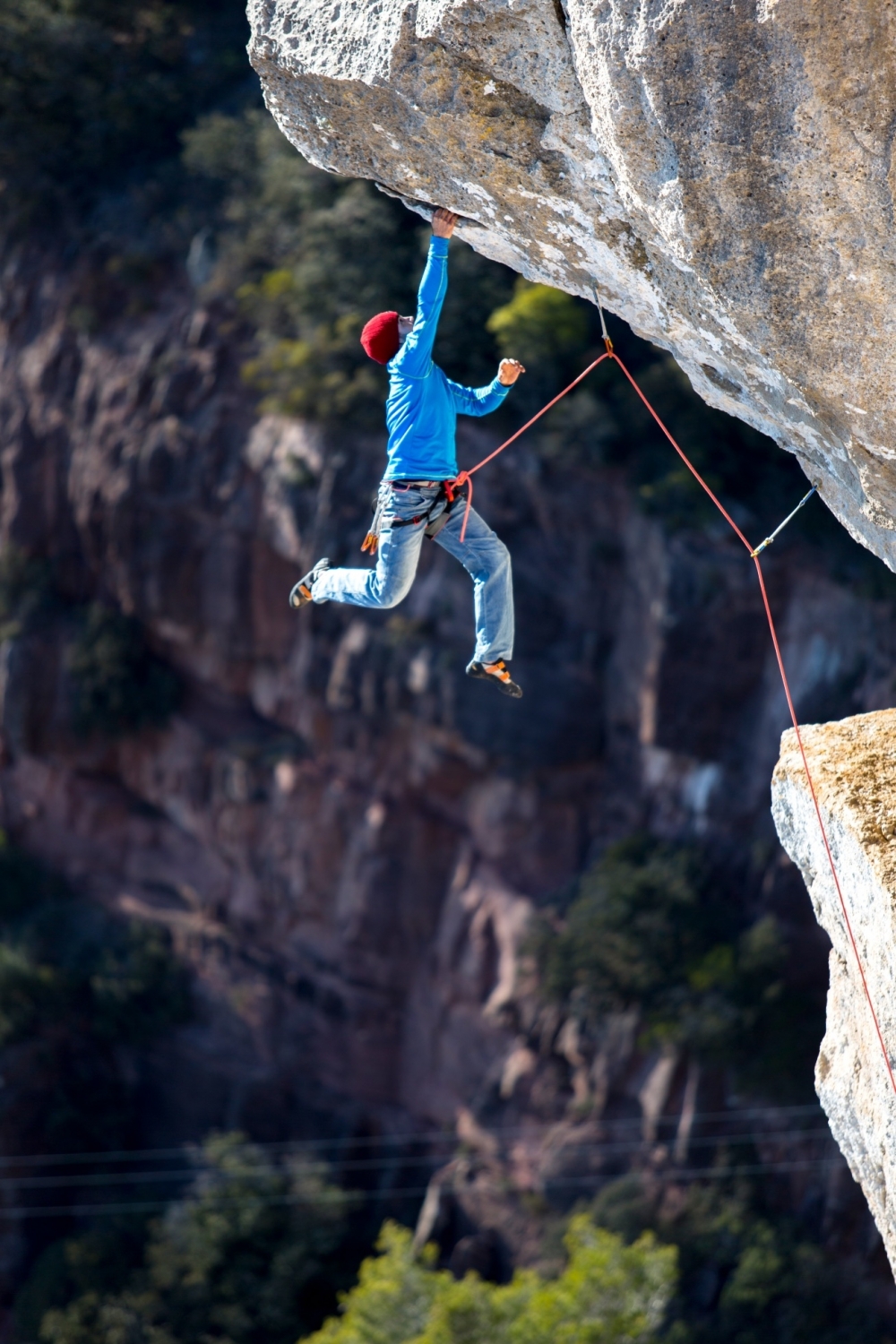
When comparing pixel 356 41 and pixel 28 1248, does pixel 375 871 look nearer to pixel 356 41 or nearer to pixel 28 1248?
pixel 28 1248

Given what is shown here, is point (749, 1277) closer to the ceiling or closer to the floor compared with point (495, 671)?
closer to the floor

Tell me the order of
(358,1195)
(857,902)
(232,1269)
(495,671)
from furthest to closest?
(358,1195)
(232,1269)
(495,671)
(857,902)

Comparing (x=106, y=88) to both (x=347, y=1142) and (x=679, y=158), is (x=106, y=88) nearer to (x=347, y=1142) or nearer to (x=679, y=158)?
(x=347, y=1142)

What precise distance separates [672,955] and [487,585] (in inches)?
633

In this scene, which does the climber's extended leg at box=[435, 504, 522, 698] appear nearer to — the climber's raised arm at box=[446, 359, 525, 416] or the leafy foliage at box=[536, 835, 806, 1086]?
the climber's raised arm at box=[446, 359, 525, 416]

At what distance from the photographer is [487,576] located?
805cm

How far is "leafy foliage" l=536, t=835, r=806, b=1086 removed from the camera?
863 inches

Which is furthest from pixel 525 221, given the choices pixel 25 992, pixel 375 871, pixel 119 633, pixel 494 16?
pixel 25 992

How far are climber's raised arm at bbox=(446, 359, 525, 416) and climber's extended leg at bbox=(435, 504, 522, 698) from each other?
0.63 meters

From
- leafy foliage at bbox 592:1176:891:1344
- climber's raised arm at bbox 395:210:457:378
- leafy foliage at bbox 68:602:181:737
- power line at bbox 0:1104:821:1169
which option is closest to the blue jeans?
climber's raised arm at bbox 395:210:457:378

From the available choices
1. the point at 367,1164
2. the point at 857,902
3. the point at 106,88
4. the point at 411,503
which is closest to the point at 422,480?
the point at 411,503

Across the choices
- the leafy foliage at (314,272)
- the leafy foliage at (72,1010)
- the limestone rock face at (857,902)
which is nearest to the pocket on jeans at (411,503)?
the limestone rock face at (857,902)

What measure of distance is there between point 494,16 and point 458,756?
20.1 meters

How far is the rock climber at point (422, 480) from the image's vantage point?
745 cm
